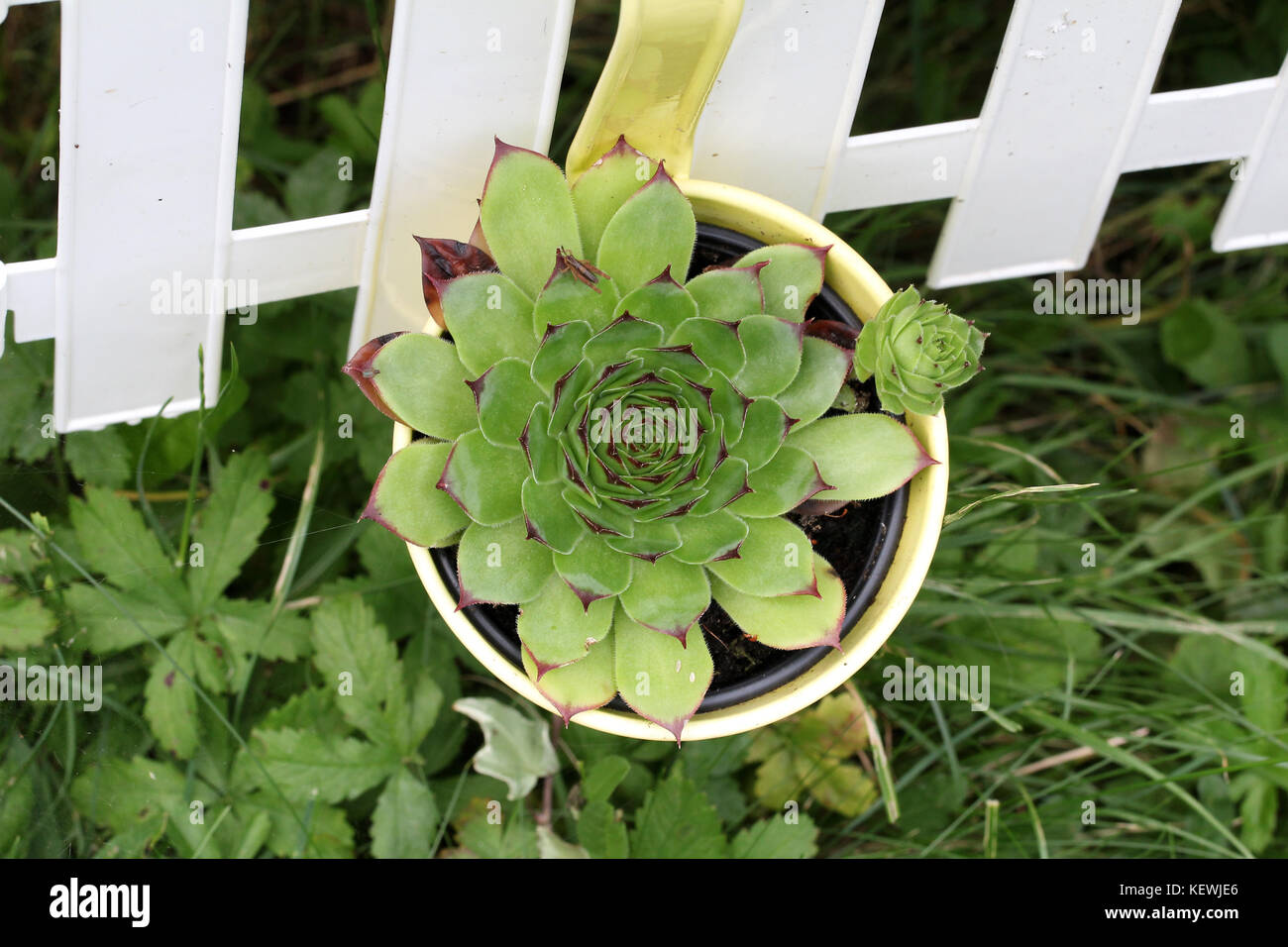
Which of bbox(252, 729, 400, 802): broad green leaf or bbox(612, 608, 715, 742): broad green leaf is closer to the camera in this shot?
bbox(612, 608, 715, 742): broad green leaf

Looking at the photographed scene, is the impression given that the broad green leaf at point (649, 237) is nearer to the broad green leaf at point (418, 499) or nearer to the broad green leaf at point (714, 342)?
the broad green leaf at point (714, 342)

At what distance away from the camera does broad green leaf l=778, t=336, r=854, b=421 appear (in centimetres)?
96

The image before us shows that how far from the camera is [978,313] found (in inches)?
62.9

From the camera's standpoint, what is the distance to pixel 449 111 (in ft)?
3.57

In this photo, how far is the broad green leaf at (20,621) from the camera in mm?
1232

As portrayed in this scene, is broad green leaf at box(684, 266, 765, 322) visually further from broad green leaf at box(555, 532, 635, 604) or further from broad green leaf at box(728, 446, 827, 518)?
broad green leaf at box(555, 532, 635, 604)

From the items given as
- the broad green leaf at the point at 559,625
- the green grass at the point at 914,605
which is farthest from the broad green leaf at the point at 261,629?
the broad green leaf at the point at 559,625

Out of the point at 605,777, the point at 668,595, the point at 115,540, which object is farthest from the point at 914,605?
the point at 115,540

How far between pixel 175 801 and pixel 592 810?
531 millimetres

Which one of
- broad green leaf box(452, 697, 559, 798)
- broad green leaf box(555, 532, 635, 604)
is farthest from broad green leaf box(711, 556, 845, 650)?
broad green leaf box(452, 697, 559, 798)

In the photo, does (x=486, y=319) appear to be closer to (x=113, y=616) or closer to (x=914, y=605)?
(x=113, y=616)

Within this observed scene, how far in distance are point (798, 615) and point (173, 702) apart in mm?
813
